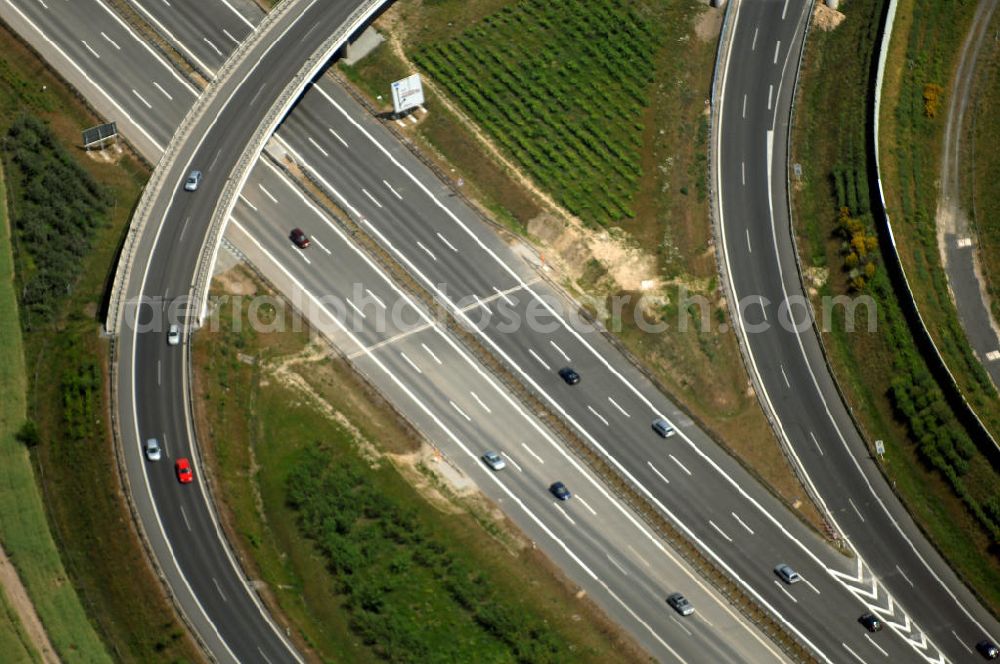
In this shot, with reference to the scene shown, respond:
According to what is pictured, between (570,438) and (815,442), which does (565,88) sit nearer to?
(570,438)

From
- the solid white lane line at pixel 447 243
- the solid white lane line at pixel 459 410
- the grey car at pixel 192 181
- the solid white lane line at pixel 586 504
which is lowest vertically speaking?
the solid white lane line at pixel 586 504

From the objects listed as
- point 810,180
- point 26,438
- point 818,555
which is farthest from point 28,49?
point 818,555

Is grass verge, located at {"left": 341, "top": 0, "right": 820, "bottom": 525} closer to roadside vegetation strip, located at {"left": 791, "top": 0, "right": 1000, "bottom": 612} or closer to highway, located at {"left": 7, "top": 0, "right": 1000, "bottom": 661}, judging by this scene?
highway, located at {"left": 7, "top": 0, "right": 1000, "bottom": 661}

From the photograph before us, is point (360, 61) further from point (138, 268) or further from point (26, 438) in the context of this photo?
point (26, 438)

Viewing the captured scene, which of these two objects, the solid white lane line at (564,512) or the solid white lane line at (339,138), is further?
the solid white lane line at (339,138)

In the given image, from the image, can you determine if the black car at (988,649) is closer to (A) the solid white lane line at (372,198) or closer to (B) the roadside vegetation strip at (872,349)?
(B) the roadside vegetation strip at (872,349)

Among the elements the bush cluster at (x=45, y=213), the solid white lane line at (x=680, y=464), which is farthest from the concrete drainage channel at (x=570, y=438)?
the bush cluster at (x=45, y=213)
